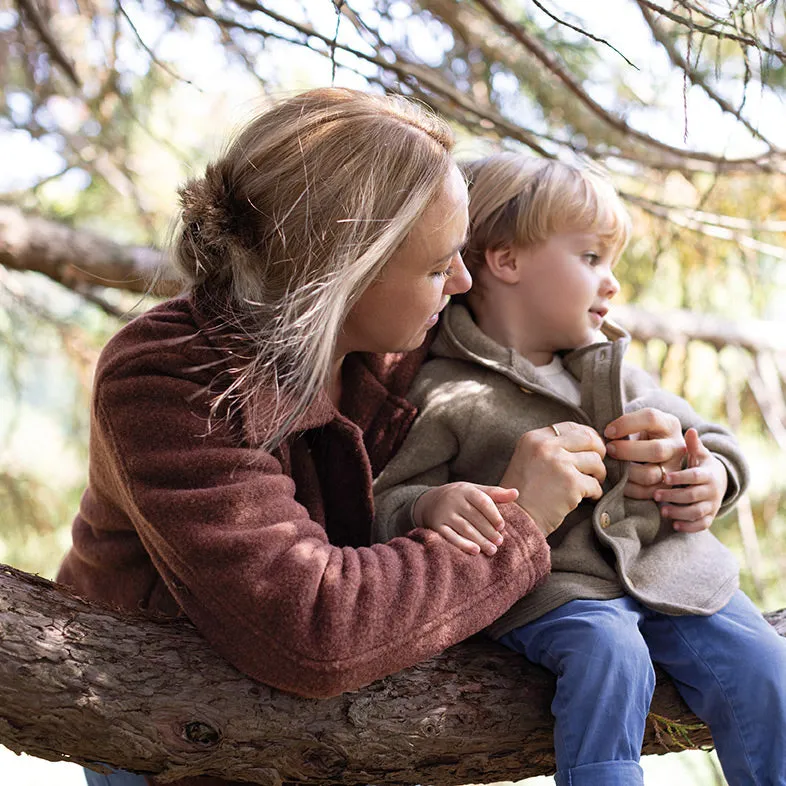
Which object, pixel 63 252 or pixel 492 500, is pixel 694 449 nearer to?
pixel 492 500

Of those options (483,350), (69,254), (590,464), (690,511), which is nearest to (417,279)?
(483,350)

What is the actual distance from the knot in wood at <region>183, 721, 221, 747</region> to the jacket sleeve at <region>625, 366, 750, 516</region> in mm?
948

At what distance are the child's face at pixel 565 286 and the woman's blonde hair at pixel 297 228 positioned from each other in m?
0.38

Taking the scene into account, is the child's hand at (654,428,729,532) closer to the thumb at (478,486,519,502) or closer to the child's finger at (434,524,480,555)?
the thumb at (478,486,519,502)

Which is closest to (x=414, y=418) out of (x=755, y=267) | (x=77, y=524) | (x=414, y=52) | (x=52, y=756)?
(x=77, y=524)

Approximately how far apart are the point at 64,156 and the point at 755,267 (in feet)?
8.64

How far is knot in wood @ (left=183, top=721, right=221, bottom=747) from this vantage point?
4.74 ft

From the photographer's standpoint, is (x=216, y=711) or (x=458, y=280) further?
(x=458, y=280)

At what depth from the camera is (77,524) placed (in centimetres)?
185

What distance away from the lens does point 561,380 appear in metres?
1.98

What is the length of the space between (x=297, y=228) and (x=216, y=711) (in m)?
0.75

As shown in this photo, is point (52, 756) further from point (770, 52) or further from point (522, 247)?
point (770, 52)

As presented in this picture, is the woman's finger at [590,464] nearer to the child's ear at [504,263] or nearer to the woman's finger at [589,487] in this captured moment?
the woman's finger at [589,487]

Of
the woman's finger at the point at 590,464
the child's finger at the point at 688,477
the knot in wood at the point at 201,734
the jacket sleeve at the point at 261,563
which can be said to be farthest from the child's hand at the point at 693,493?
the knot in wood at the point at 201,734
